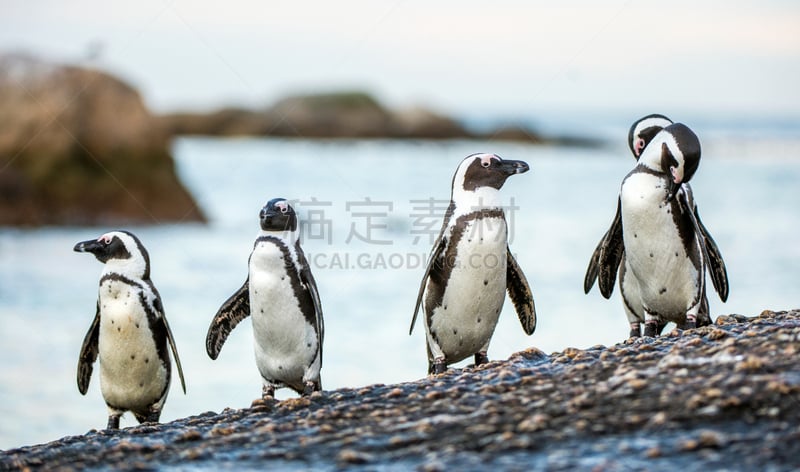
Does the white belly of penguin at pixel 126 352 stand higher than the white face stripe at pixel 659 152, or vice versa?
the white face stripe at pixel 659 152

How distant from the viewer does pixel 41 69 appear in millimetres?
17359

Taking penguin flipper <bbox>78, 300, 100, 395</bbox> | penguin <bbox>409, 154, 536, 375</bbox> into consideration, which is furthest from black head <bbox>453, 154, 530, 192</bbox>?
penguin flipper <bbox>78, 300, 100, 395</bbox>

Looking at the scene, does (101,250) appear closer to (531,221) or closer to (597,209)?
(531,221)

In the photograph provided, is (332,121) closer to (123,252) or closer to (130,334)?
(123,252)

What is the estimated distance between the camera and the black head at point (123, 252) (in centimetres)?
641

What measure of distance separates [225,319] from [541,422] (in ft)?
9.28

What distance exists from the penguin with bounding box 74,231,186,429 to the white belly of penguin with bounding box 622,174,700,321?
280 centimetres

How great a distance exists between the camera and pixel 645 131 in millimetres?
6391

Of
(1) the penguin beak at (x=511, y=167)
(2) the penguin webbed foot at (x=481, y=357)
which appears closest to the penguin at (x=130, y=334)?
(2) the penguin webbed foot at (x=481, y=357)

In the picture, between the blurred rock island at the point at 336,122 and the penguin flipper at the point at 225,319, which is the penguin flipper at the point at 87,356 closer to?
the penguin flipper at the point at 225,319

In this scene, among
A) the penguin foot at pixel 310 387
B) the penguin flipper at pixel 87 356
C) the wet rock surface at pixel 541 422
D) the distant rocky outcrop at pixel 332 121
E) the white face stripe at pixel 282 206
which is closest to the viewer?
the wet rock surface at pixel 541 422

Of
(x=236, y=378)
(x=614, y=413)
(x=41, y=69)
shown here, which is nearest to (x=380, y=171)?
(x=41, y=69)

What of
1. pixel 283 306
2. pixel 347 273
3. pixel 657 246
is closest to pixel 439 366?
pixel 283 306

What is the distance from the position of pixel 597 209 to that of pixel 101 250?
2091 cm
